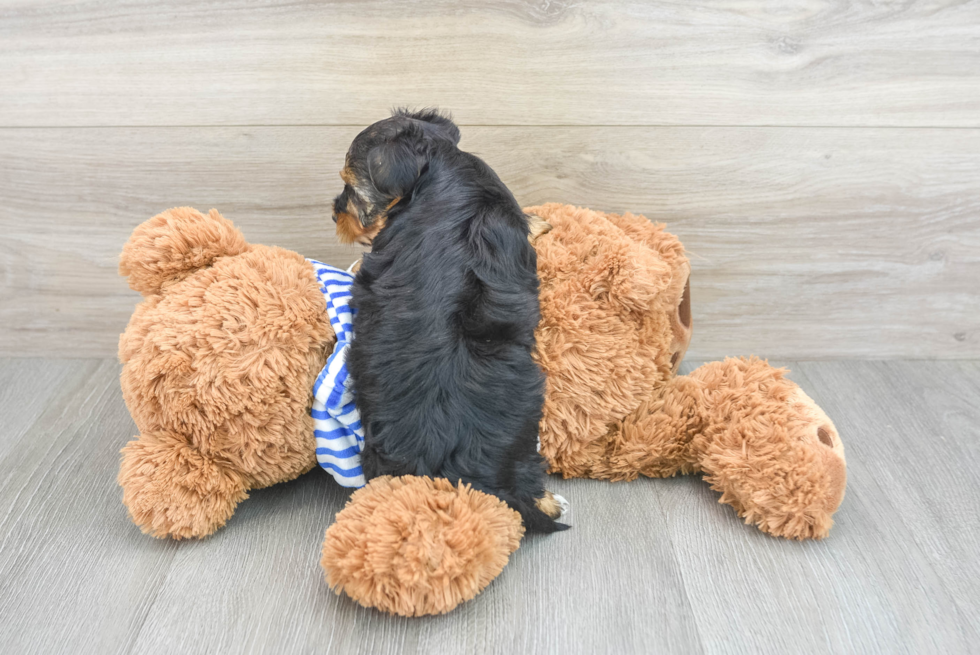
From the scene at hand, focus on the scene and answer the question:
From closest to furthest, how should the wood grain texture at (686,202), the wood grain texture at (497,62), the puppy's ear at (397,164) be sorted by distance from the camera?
the puppy's ear at (397,164) < the wood grain texture at (497,62) < the wood grain texture at (686,202)

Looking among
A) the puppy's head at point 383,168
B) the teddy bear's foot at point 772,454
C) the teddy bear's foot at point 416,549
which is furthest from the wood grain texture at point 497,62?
the teddy bear's foot at point 416,549

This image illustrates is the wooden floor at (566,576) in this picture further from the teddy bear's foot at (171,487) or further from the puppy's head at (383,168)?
the puppy's head at (383,168)

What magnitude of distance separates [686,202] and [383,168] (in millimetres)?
798

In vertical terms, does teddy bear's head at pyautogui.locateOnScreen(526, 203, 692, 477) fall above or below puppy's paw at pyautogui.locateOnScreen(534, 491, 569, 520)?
above

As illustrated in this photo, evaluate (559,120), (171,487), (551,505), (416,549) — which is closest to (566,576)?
(551,505)

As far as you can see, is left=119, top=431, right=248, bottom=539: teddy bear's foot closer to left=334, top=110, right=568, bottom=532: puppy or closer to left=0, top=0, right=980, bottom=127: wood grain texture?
left=334, top=110, right=568, bottom=532: puppy

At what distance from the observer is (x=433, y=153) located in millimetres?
1133

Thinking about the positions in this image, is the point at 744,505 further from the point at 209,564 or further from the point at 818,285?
the point at 209,564

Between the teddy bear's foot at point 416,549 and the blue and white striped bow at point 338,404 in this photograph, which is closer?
the teddy bear's foot at point 416,549

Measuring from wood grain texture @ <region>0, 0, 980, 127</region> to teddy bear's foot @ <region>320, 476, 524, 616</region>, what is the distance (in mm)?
872

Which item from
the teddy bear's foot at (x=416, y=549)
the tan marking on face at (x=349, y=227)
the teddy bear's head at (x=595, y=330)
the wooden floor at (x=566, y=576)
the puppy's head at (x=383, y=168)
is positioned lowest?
the wooden floor at (x=566, y=576)

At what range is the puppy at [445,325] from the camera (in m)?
1.07

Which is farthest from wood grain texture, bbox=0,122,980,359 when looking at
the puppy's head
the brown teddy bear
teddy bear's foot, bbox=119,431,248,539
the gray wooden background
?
teddy bear's foot, bbox=119,431,248,539

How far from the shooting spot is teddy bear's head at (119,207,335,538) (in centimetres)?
113
